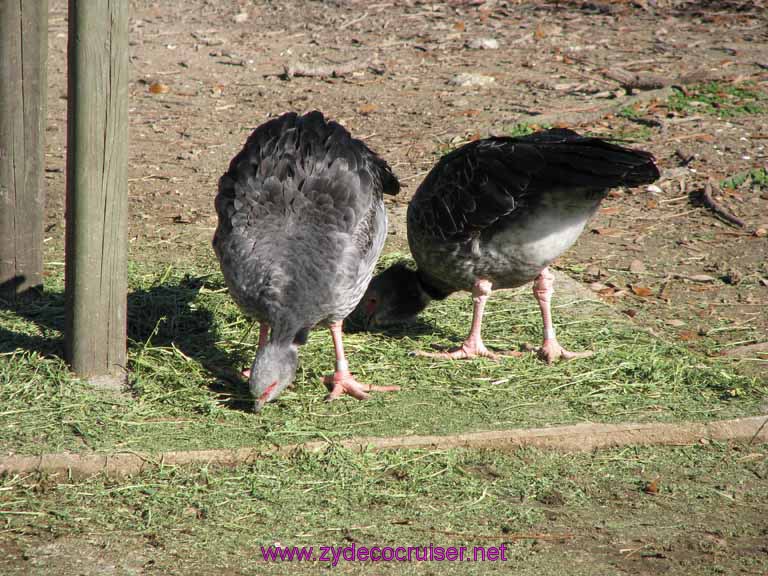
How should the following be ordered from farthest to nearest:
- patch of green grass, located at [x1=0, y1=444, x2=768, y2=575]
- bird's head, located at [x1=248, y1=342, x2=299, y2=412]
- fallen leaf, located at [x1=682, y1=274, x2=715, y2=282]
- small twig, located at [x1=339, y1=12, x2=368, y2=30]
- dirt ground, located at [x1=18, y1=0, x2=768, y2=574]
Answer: small twig, located at [x1=339, y1=12, x2=368, y2=30]
dirt ground, located at [x1=18, y1=0, x2=768, y2=574]
fallen leaf, located at [x1=682, y1=274, x2=715, y2=282]
bird's head, located at [x1=248, y1=342, x2=299, y2=412]
patch of green grass, located at [x1=0, y1=444, x2=768, y2=575]

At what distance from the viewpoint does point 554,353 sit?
610 cm

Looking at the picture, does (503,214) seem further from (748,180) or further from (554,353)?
(748,180)

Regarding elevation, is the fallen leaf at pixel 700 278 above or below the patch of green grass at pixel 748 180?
below

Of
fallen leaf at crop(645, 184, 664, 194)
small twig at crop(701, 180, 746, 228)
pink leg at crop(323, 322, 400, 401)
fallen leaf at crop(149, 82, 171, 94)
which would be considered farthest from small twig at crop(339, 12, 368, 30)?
pink leg at crop(323, 322, 400, 401)

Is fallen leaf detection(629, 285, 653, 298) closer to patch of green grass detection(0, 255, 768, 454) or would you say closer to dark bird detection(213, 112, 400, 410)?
patch of green grass detection(0, 255, 768, 454)

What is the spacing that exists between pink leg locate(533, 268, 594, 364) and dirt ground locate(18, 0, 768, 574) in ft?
3.24

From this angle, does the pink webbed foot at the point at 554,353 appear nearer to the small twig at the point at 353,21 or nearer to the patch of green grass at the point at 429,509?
the patch of green grass at the point at 429,509

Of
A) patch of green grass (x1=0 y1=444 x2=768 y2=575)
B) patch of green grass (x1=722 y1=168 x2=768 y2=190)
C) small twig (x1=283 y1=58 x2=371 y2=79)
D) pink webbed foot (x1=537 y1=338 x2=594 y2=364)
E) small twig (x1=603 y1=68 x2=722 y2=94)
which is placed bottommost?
patch of green grass (x1=0 y1=444 x2=768 y2=575)

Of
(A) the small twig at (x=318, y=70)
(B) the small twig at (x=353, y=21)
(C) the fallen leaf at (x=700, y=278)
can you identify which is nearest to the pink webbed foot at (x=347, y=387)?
(C) the fallen leaf at (x=700, y=278)

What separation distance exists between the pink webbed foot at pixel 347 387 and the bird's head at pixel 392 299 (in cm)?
97

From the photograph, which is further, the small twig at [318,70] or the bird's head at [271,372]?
the small twig at [318,70]

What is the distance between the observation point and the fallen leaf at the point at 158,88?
37.8 feet

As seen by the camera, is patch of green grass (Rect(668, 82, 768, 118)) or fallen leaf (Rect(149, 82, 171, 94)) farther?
fallen leaf (Rect(149, 82, 171, 94))

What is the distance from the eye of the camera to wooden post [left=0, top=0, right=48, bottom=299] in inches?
243
